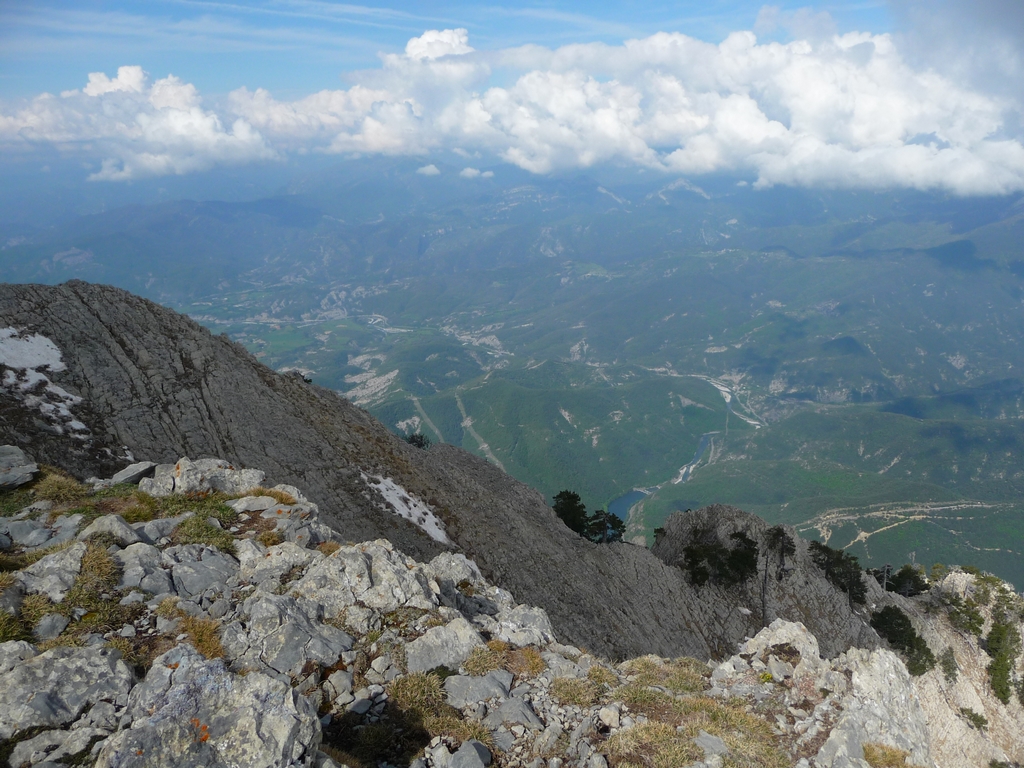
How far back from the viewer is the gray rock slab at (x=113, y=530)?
19469 mm

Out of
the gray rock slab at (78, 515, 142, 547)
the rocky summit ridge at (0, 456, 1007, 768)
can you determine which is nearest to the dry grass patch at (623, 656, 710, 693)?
the rocky summit ridge at (0, 456, 1007, 768)

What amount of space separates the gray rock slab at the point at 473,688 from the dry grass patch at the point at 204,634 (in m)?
6.95

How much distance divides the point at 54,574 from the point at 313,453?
120ft

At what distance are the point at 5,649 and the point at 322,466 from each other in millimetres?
39026

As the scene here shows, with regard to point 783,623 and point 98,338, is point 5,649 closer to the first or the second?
point 783,623

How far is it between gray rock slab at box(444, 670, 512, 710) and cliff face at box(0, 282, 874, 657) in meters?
26.9

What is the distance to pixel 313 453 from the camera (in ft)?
173

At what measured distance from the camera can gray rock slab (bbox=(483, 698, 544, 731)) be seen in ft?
52.1

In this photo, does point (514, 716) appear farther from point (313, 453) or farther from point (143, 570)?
point (313, 453)

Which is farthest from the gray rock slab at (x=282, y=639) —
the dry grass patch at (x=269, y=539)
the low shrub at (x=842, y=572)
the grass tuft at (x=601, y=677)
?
the low shrub at (x=842, y=572)

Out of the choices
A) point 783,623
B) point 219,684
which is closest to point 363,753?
point 219,684

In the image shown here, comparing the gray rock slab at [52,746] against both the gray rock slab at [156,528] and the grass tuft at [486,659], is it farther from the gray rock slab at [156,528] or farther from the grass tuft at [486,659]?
the gray rock slab at [156,528]

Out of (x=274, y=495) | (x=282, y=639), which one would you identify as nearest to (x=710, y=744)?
(x=282, y=639)

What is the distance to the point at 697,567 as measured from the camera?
67.8 m
